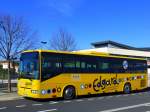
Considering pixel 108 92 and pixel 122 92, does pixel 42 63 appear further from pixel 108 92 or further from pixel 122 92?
pixel 122 92

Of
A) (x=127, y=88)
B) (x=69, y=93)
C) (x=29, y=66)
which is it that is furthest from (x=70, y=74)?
(x=127, y=88)

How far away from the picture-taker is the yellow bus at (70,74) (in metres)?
20.2

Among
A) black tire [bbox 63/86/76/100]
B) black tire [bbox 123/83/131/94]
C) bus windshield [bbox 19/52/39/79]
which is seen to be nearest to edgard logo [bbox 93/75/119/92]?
black tire [bbox 123/83/131/94]

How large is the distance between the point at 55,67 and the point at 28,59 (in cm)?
164

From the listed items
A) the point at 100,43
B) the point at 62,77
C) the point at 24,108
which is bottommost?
the point at 24,108

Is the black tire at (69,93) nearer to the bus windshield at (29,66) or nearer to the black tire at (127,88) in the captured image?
the bus windshield at (29,66)

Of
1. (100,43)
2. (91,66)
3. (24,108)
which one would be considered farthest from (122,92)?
(100,43)

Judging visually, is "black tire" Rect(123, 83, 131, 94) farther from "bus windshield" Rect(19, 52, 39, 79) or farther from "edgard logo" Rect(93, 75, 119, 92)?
"bus windshield" Rect(19, 52, 39, 79)

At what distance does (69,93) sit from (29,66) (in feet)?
10.1

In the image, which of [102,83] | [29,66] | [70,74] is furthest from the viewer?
[102,83]

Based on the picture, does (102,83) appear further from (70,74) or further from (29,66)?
(29,66)

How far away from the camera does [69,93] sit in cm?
2186

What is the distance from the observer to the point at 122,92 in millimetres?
27391

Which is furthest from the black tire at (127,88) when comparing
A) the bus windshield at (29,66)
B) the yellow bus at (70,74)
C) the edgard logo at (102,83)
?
the bus windshield at (29,66)
